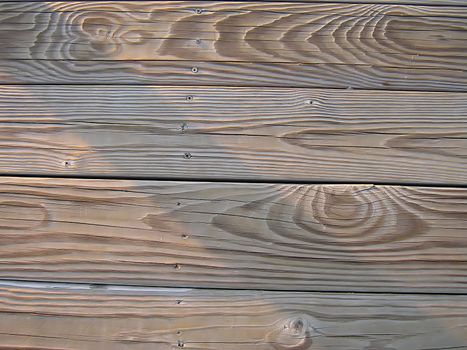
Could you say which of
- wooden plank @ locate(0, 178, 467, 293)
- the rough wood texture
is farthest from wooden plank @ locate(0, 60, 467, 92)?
wooden plank @ locate(0, 178, 467, 293)

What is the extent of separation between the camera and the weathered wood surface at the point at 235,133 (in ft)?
3.71

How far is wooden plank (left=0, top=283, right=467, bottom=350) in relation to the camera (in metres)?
1.06

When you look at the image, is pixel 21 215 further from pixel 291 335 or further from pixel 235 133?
pixel 291 335

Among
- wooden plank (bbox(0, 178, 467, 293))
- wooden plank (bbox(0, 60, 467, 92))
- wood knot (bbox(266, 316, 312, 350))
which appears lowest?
wood knot (bbox(266, 316, 312, 350))

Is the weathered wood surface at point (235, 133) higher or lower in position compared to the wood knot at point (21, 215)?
higher

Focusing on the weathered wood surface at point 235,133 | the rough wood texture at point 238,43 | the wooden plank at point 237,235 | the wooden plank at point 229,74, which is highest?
the rough wood texture at point 238,43

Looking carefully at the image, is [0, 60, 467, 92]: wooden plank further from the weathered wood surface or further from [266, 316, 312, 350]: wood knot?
[266, 316, 312, 350]: wood knot

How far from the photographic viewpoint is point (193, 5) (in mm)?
1231

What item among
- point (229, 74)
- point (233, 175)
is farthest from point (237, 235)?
point (229, 74)

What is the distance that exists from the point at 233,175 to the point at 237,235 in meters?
0.13

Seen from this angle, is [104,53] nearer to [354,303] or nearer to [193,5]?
[193,5]

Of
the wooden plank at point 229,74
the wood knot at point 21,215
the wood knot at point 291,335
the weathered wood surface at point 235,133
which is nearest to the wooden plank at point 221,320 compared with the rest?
the wood knot at point 291,335

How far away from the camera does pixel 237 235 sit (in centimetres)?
110

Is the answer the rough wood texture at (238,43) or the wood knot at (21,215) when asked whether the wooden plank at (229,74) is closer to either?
the rough wood texture at (238,43)
